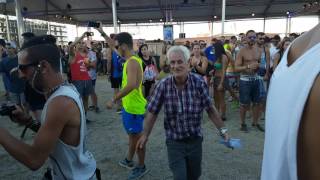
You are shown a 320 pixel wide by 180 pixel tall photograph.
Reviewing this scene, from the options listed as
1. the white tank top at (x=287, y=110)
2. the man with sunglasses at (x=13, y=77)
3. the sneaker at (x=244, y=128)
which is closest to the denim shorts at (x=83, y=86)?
the man with sunglasses at (x=13, y=77)

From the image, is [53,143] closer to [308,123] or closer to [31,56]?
[31,56]

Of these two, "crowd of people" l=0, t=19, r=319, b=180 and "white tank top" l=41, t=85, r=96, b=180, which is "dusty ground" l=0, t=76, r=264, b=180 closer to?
"crowd of people" l=0, t=19, r=319, b=180

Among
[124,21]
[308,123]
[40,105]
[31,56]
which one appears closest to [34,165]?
[31,56]

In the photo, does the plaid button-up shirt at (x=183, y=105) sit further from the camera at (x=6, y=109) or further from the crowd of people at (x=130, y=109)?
the camera at (x=6, y=109)

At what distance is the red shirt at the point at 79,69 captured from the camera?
295 inches

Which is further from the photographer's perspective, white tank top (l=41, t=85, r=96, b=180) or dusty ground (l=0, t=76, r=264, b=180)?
dusty ground (l=0, t=76, r=264, b=180)

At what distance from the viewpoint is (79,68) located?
24.7ft

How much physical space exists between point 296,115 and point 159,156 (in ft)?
15.4

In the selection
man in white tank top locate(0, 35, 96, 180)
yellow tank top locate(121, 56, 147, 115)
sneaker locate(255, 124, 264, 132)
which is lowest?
sneaker locate(255, 124, 264, 132)

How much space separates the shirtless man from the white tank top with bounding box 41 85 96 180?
4838 millimetres

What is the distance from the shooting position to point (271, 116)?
763 mm

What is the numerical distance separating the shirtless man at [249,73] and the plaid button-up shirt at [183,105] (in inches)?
137

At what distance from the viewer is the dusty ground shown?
459 centimetres

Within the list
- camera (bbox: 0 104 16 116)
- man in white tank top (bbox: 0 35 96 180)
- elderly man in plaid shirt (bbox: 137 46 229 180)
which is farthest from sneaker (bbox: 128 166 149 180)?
camera (bbox: 0 104 16 116)
